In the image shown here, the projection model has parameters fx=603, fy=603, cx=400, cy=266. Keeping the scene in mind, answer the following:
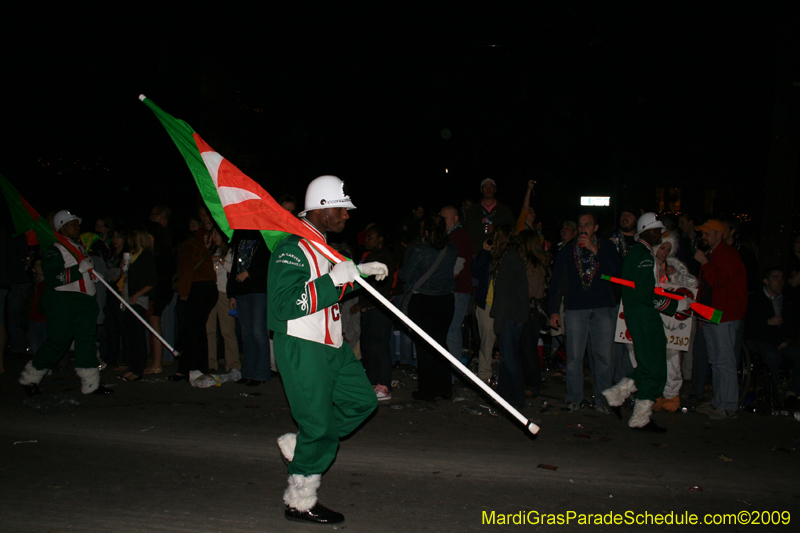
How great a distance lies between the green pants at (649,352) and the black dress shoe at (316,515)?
3.49m

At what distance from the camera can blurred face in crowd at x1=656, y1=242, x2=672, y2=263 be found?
22.2 ft

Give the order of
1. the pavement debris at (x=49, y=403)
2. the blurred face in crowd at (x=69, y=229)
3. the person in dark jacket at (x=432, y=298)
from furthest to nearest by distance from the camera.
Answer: the blurred face in crowd at (x=69, y=229), the person in dark jacket at (x=432, y=298), the pavement debris at (x=49, y=403)

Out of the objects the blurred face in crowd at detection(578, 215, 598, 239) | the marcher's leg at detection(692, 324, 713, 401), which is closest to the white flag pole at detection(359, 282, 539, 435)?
the blurred face in crowd at detection(578, 215, 598, 239)

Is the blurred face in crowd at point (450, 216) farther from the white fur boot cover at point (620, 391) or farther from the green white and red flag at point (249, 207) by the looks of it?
the green white and red flag at point (249, 207)

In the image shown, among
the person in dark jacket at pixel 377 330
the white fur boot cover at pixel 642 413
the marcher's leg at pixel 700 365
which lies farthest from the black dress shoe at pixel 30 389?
the marcher's leg at pixel 700 365

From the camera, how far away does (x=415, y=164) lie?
80.4 ft

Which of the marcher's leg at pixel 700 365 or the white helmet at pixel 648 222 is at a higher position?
the white helmet at pixel 648 222

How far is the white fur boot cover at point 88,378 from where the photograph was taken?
7.27 metres

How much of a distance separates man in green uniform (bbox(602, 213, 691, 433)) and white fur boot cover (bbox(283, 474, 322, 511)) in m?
3.53

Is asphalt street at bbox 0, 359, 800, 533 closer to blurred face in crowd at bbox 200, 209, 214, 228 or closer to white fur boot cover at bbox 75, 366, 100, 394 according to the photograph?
white fur boot cover at bbox 75, 366, 100, 394

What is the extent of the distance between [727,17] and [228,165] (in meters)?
17.9

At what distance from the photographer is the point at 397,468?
5.14m

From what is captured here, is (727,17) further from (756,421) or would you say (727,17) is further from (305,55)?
(756,421)

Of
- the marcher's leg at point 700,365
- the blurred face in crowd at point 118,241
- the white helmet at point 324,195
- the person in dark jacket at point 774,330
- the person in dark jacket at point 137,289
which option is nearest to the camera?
the white helmet at point 324,195
